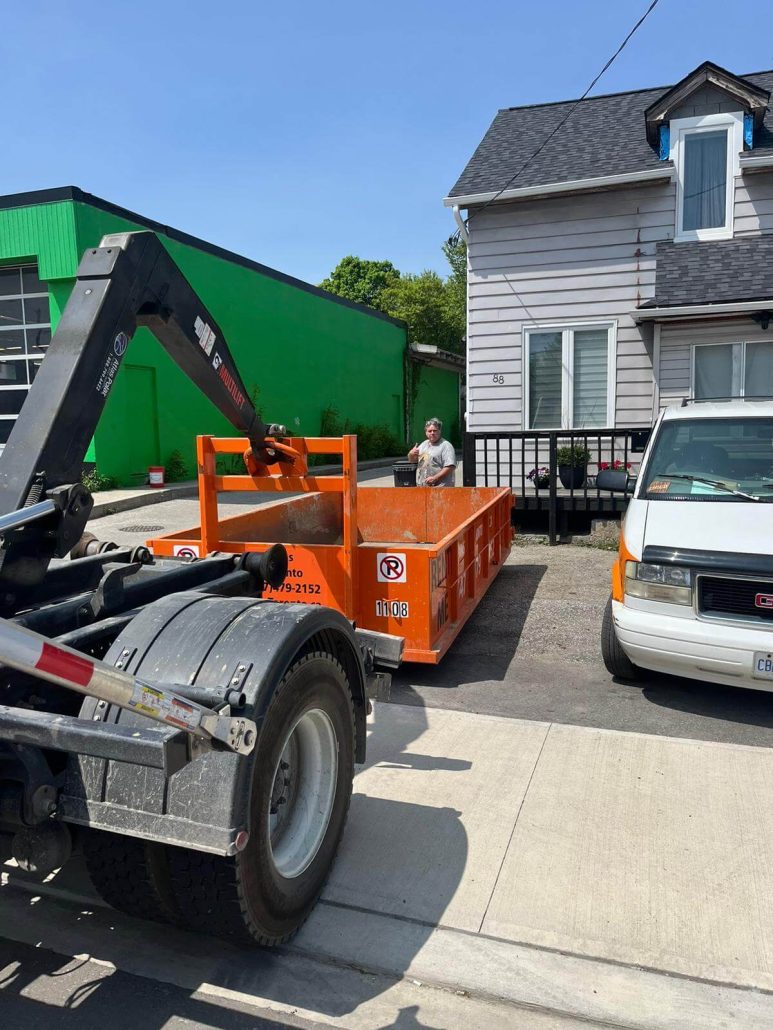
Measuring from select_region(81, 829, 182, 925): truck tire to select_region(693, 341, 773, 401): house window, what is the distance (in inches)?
402

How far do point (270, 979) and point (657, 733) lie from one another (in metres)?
2.90

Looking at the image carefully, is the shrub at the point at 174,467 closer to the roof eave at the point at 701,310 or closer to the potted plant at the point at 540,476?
the potted plant at the point at 540,476

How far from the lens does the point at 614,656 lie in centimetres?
562

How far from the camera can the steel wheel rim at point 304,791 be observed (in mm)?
3078

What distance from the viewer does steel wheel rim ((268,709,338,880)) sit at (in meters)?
3.08

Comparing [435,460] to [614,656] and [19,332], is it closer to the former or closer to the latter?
[614,656]

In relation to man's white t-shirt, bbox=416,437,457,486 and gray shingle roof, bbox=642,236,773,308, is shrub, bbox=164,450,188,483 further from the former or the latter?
gray shingle roof, bbox=642,236,773,308

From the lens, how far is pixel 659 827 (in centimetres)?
370

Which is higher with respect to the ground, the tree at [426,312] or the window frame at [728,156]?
the tree at [426,312]

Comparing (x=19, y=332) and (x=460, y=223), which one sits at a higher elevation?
(x=460, y=223)

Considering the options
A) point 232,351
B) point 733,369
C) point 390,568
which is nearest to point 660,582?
point 390,568

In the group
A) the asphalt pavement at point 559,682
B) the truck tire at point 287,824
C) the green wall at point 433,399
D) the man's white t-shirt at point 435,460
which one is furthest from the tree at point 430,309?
the truck tire at point 287,824

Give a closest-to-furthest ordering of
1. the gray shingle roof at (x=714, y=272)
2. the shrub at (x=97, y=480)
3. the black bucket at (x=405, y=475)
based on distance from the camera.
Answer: the gray shingle roof at (x=714, y=272)
the black bucket at (x=405, y=475)
the shrub at (x=97, y=480)

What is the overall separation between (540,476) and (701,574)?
271 inches
